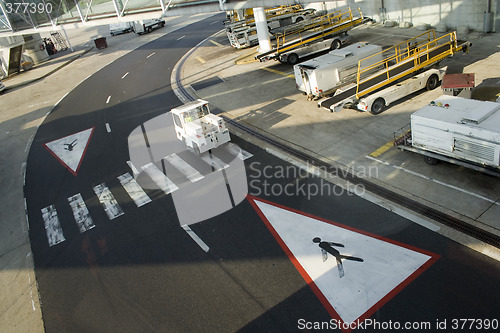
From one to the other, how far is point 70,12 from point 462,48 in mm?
26643

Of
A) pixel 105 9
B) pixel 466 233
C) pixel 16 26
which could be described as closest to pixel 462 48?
pixel 466 233

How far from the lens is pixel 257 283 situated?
10.2m

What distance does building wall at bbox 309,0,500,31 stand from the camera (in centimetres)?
2581

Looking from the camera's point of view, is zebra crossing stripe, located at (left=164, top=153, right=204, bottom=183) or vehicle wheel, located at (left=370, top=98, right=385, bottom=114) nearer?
zebra crossing stripe, located at (left=164, top=153, right=204, bottom=183)

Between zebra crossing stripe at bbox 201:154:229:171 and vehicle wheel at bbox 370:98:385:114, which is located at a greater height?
vehicle wheel at bbox 370:98:385:114

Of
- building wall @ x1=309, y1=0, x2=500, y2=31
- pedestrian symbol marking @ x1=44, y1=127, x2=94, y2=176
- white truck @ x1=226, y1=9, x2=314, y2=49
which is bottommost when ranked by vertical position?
pedestrian symbol marking @ x1=44, y1=127, x2=94, y2=176

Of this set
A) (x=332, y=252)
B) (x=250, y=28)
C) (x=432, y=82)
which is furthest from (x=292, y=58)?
(x=332, y=252)

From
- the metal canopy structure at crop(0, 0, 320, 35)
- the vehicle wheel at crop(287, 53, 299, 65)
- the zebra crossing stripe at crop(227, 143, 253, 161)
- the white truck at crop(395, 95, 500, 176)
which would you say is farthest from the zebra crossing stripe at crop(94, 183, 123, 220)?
the vehicle wheel at crop(287, 53, 299, 65)

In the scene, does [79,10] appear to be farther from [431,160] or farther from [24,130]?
[431,160]

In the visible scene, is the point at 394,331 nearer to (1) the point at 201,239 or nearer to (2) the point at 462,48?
(1) the point at 201,239

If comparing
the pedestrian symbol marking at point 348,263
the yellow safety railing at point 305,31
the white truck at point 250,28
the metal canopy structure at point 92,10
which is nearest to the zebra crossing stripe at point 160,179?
the pedestrian symbol marking at point 348,263

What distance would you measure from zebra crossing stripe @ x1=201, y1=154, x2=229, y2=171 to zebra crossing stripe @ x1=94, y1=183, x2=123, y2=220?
4.29 meters

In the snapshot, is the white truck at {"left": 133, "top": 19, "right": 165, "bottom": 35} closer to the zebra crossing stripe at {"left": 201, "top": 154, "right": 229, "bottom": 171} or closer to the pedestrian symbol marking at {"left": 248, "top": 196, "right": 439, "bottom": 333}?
the zebra crossing stripe at {"left": 201, "top": 154, "right": 229, "bottom": 171}

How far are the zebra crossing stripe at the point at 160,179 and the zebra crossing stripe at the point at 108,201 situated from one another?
187 centimetres
